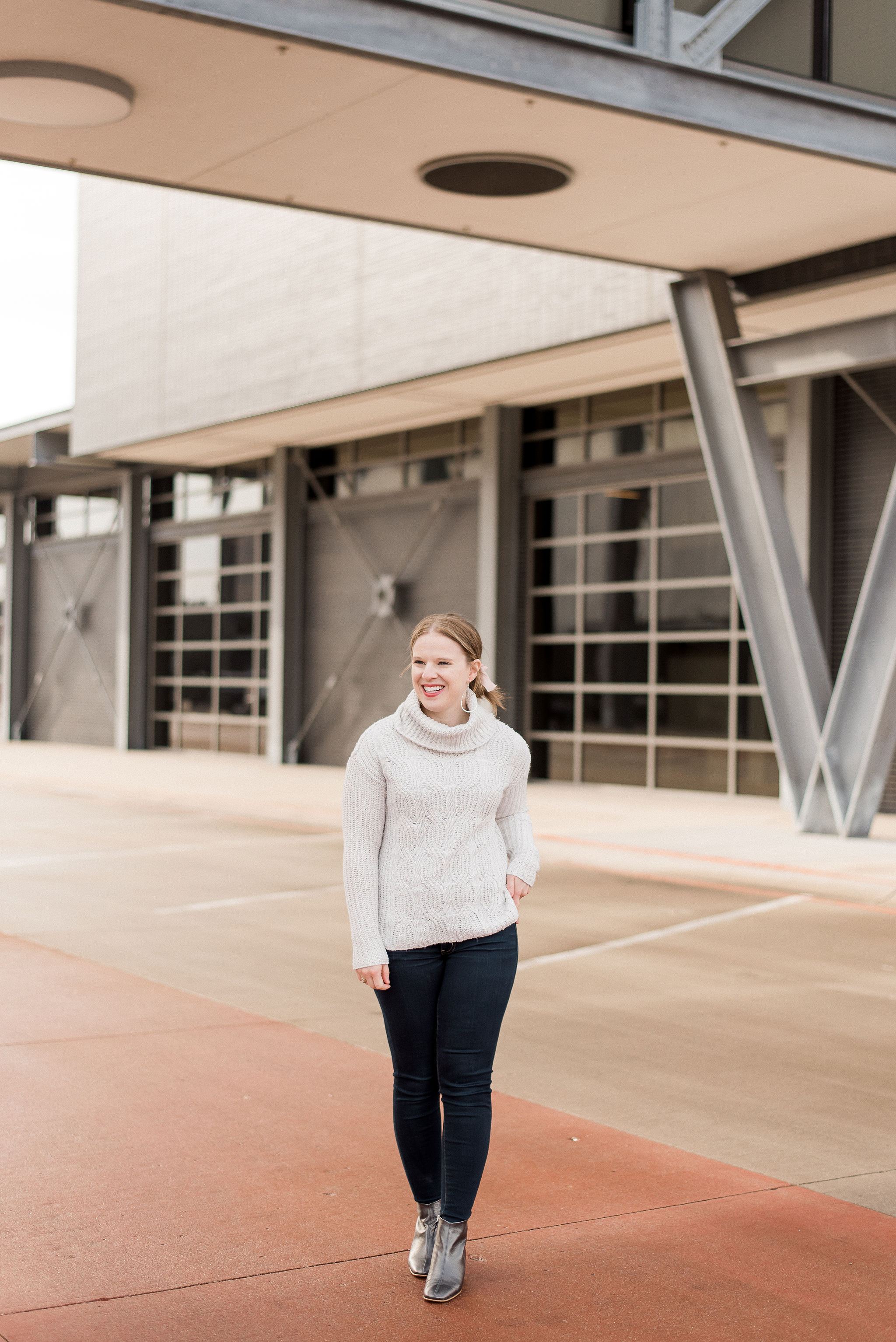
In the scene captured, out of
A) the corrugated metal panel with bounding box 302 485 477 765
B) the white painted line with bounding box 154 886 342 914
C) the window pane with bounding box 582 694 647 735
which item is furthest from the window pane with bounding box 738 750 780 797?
the white painted line with bounding box 154 886 342 914

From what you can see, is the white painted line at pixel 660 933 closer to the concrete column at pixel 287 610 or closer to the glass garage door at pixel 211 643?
the concrete column at pixel 287 610

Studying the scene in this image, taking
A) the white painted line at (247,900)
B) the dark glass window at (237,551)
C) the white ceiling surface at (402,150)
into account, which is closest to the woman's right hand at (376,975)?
the white painted line at (247,900)

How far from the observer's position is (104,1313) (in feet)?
12.6

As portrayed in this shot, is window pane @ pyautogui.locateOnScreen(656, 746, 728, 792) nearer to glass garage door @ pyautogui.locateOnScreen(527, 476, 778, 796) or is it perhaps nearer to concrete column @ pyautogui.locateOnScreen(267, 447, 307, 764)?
glass garage door @ pyautogui.locateOnScreen(527, 476, 778, 796)

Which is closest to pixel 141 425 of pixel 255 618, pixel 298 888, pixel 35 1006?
pixel 255 618

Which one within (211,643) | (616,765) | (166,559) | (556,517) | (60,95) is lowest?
(616,765)

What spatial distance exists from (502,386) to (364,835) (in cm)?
1868

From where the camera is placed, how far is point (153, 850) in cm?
1460

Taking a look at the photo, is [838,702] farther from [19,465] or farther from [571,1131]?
[19,465]

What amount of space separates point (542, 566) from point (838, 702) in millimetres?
9184

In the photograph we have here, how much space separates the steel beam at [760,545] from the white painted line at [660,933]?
13.9 feet

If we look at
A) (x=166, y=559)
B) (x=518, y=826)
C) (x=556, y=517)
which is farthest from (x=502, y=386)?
Result: (x=518, y=826)

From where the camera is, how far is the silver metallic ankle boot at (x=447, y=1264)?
3.97m

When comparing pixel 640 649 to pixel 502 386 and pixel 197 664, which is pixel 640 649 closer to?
pixel 502 386
